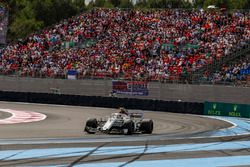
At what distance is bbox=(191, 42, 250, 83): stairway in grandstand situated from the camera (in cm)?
3567

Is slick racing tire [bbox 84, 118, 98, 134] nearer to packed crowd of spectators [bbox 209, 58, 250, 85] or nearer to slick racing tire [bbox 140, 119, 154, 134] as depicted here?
slick racing tire [bbox 140, 119, 154, 134]

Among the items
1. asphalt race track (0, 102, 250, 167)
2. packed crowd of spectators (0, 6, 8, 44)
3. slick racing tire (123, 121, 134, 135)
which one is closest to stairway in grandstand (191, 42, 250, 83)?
asphalt race track (0, 102, 250, 167)

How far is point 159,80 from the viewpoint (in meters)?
35.8

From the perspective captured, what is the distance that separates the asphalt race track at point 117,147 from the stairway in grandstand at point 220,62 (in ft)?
47.1

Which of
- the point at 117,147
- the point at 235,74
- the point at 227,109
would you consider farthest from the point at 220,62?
the point at 117,147

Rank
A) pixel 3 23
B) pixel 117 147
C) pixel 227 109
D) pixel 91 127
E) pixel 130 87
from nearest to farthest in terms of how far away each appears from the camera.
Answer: pixel 117 147 → pixel 91 127 → pixel 227 109 → pixel 130 87 → pixel 3 23

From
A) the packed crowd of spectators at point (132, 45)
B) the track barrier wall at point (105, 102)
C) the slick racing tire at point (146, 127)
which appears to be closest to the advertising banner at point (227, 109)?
the track barrier wall at point (105, 102)

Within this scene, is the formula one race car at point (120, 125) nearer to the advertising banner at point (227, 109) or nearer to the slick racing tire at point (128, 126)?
the slick racing tire at point (128, 126)

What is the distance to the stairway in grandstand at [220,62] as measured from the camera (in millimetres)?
35669

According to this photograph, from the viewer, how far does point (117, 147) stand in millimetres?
14617

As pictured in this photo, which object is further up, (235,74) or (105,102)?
(235,74)

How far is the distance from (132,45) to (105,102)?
8.70 meters

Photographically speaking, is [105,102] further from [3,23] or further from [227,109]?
[3,23]

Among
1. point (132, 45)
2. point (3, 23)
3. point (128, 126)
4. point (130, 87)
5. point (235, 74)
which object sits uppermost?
point (3, 23)
